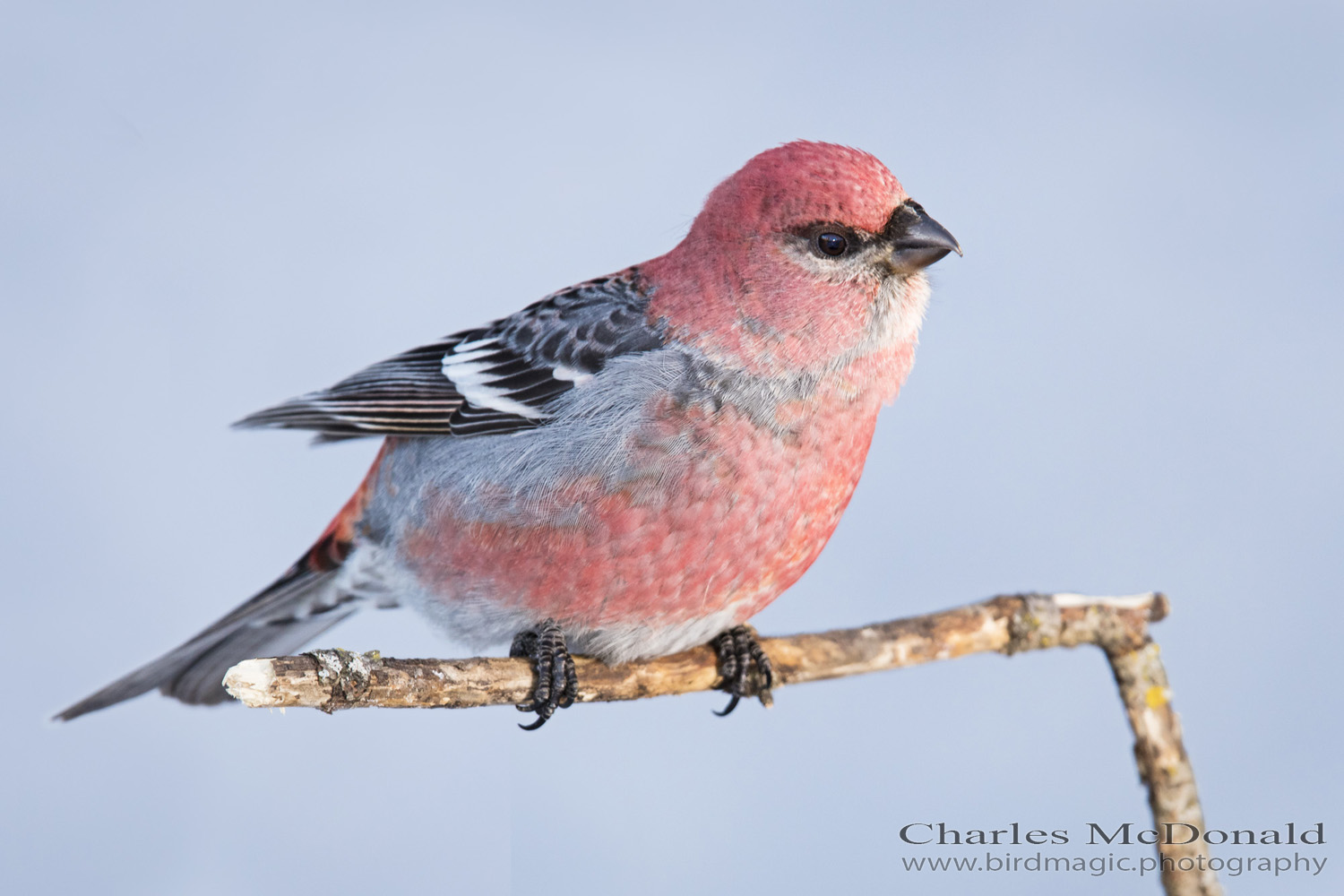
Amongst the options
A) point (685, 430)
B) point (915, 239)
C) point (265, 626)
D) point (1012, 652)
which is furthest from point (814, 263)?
point (265, 626)

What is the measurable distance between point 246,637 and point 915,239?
2073mm

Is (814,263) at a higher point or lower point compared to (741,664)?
higher

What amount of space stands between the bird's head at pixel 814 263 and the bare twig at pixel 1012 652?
820 mm

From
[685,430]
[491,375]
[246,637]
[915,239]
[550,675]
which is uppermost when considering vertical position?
[915,239]

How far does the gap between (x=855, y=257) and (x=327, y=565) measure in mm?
1645

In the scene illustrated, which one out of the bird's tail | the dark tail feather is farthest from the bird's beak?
the dark tail feather

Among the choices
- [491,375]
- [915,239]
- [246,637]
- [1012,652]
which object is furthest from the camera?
[246,637]

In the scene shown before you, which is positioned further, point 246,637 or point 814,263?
point 246,637

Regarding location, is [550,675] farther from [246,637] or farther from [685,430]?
[246,637]

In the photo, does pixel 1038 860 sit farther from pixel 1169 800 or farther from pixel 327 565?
pixel 327 565

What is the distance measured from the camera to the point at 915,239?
2.42 m

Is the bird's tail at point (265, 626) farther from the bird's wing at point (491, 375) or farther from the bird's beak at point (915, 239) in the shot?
the bird's beak at point (915, 239)

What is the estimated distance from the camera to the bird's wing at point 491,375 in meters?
2.69

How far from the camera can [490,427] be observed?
109 inches
